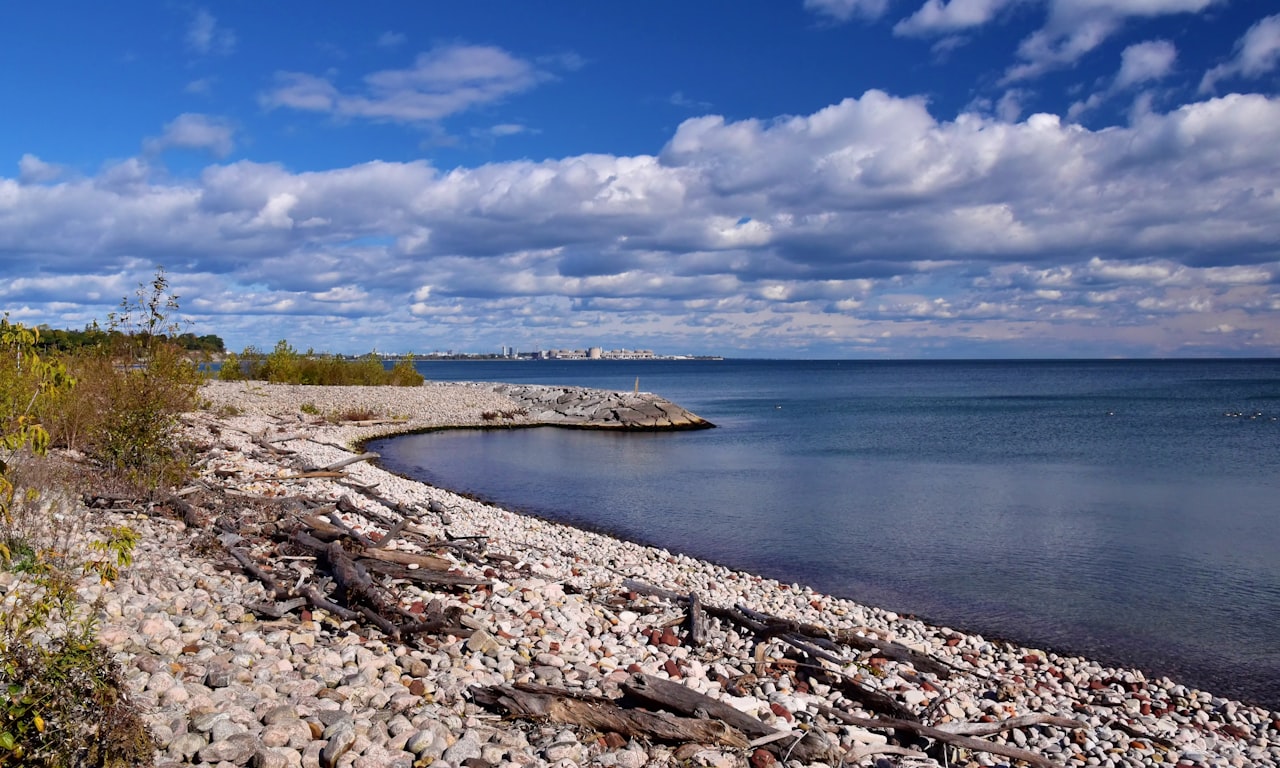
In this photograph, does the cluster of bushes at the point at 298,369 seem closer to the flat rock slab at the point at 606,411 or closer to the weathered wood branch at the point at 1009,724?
the flat rock slab at the point at 606,411

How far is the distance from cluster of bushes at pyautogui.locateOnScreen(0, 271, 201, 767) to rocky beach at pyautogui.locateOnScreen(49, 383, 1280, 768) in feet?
1.67

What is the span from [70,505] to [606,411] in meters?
40.3

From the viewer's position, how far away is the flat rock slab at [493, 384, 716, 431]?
48.8 metres

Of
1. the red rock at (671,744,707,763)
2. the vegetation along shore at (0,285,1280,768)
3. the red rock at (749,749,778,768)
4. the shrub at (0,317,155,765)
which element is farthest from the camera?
the red rock at (749,749,778,768)

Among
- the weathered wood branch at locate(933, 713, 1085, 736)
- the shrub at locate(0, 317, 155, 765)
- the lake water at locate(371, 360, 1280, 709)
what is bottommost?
the lake water at locate(371, 360, 1280, 709)

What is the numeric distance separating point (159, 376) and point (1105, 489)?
A: 87.4 feet

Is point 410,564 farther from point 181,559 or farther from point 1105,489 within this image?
point 1105,489

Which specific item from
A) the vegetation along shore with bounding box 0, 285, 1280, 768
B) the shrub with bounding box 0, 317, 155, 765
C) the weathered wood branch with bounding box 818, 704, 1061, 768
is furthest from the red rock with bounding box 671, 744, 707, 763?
the shrub with bounding box 0, 317, 155, 765

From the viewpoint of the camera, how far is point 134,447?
13.4m

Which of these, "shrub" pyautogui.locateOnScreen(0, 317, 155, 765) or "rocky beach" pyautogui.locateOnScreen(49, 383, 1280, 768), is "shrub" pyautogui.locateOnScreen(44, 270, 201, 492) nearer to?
"rocky beach" pyautogui.locateOnScreen(49, 383, 1280, 768)

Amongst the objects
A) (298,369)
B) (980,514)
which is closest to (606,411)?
(298,369)

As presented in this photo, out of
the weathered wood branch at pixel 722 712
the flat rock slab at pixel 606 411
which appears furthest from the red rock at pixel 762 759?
the flat rock slab at pixel 606 411

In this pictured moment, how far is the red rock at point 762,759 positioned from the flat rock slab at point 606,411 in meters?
41.3

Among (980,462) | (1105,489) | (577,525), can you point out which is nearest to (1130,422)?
(980,462)
